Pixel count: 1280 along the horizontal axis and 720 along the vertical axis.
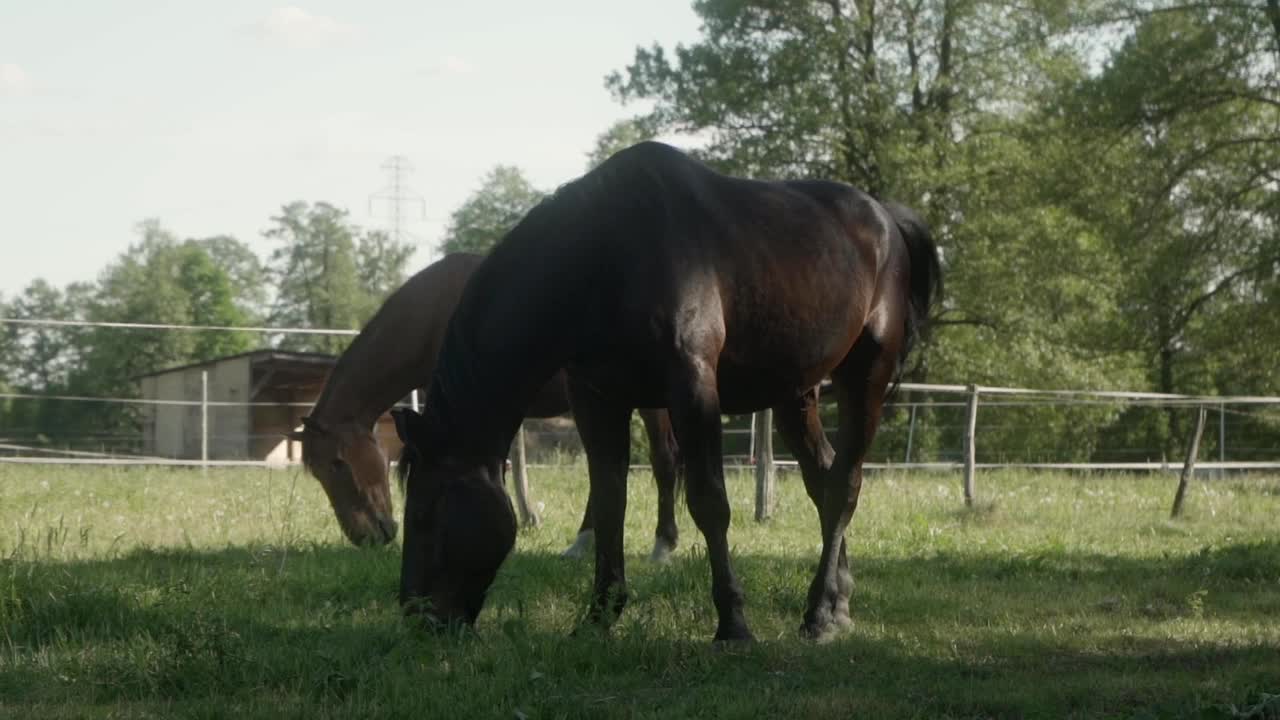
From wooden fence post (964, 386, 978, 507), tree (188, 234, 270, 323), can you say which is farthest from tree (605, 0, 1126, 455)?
tree (188, 234, 270, 323)

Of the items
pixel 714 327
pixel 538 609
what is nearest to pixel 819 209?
pixel 714 327

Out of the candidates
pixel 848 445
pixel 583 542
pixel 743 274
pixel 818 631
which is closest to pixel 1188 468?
pixel 583 542

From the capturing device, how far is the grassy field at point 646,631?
3926mm

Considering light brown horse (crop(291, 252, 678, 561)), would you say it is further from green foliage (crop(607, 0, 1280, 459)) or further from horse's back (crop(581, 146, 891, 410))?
green foliage (crop(607, 0, 1280, 459))

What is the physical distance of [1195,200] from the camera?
19.3 metres

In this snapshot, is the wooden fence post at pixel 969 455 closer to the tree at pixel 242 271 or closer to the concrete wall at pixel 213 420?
the concrete wall at pixel 213 420

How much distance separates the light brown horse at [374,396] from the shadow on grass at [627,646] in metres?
1.10

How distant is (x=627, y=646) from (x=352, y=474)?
4.06 m

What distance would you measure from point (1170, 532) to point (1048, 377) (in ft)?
56.0

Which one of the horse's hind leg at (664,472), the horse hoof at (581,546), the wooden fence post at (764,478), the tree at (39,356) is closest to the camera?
the horse's hind leg at (664,472)

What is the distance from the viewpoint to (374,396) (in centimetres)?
840

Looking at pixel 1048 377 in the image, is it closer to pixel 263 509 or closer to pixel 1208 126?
pixel 1208 126

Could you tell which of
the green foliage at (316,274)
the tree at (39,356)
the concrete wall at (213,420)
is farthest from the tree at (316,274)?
the concrete wall at (213,420)

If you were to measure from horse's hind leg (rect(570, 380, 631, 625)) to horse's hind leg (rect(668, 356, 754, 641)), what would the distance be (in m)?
0.37
